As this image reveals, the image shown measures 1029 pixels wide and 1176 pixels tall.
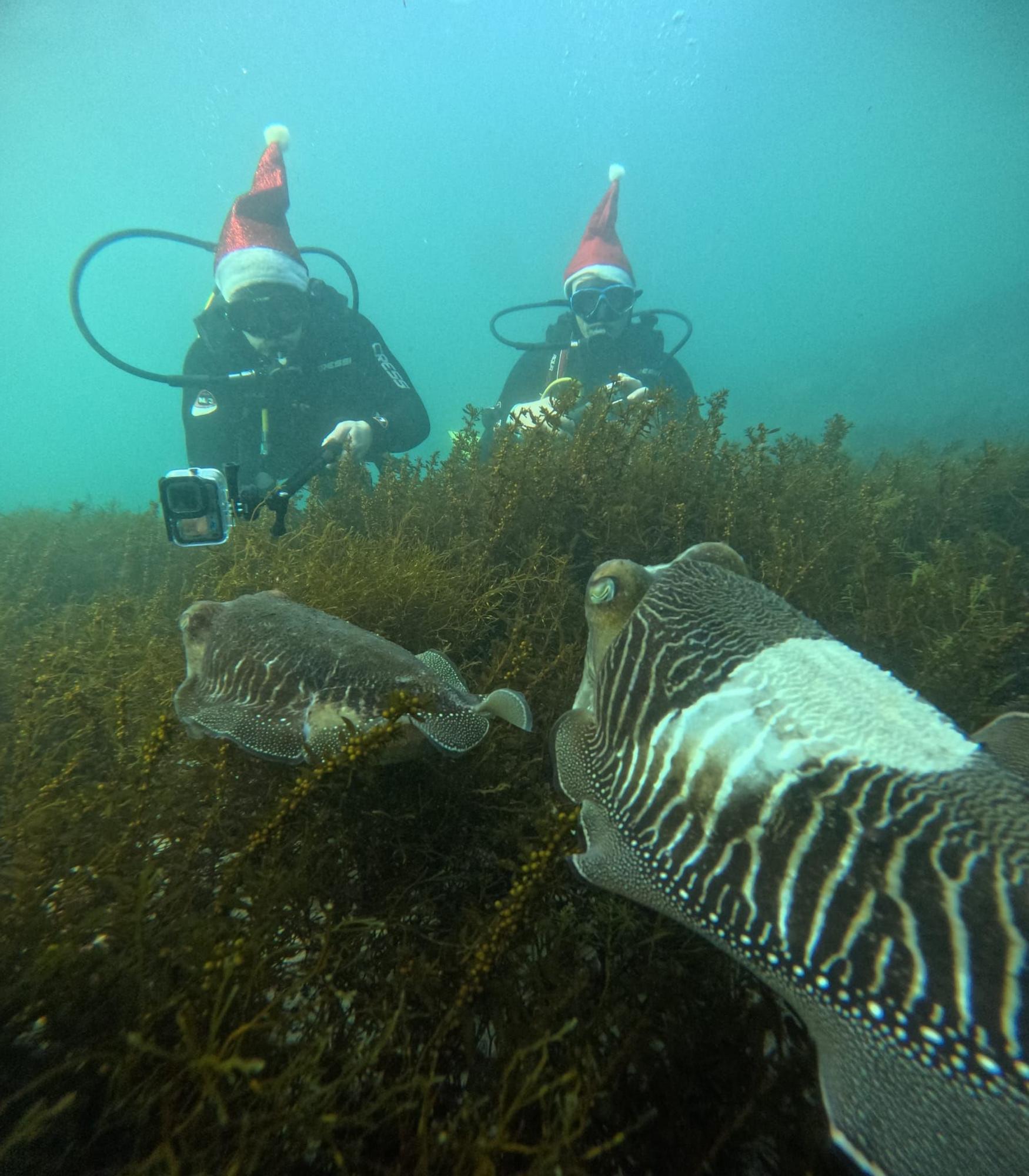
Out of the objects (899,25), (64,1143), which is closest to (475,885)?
(64,1143)

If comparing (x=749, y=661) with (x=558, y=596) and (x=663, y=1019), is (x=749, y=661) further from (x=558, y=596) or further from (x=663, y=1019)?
(x=558, y=596)

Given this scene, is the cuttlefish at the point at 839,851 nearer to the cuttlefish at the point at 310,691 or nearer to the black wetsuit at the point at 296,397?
the cuttlefish at the point at 310,691

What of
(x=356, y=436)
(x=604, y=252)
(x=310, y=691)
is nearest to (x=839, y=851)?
(x=310, y=691)

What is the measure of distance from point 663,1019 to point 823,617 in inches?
121

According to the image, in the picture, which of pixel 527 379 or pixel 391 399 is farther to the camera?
pixel 527 379

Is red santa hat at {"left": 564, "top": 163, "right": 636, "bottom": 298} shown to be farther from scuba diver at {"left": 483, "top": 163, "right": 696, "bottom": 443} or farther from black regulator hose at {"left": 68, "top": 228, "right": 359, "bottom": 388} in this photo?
black regulator hose at {"left": 68, "top": 228, "right": 359, "bottom": 388}

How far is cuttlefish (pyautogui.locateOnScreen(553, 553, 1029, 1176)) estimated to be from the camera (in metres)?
1.14

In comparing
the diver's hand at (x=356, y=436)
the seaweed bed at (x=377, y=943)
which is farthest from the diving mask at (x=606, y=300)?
the seaweed bed at (x=377, y=943)

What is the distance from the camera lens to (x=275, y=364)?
9.24 m

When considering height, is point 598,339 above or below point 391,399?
above

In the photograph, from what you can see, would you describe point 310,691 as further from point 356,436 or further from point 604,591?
point 356,436

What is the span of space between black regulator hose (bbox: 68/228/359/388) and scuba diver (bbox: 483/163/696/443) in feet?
13.9

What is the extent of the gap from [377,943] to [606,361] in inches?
457

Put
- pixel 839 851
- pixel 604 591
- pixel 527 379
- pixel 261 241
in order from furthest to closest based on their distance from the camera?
pixel 527 379 < pixel 261 241 < pixel 604 591 < pixel 839 851
